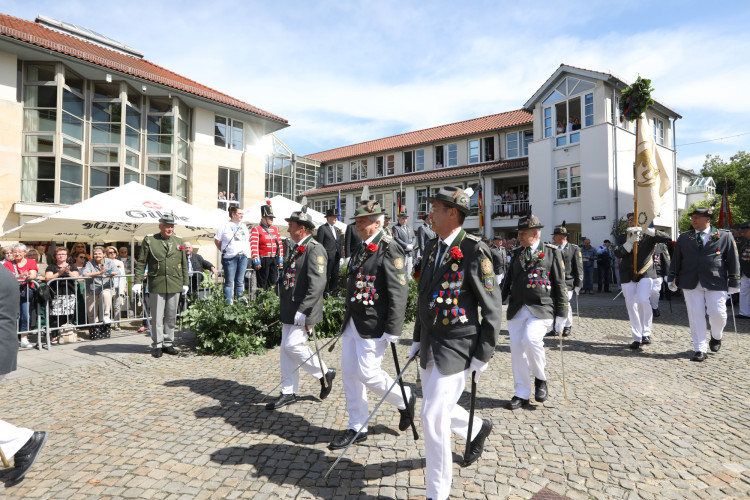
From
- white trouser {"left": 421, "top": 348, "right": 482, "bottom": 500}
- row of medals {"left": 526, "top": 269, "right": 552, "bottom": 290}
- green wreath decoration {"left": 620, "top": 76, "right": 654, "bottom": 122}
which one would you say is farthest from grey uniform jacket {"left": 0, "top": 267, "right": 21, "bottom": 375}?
green wreath decoration {"left": 620, "top": 76, "right": 654, "bottom": 122}

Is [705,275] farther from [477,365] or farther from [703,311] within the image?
[477,365]

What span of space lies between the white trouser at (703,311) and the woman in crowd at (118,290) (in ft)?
34.5

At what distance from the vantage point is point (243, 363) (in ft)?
22.3

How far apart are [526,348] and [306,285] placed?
2562 millimetres

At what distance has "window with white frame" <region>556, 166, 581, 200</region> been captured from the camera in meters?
24.6

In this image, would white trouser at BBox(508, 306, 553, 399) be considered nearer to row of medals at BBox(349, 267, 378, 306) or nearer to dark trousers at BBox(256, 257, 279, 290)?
row of medals at BBox(349, 267, 378, 306)

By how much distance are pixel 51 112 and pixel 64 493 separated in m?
18.8

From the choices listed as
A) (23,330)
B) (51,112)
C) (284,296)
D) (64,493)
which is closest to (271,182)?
(51,112)

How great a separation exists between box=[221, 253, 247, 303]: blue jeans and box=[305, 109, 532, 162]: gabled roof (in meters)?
25.8

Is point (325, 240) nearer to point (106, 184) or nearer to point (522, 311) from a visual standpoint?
point (522, 311)

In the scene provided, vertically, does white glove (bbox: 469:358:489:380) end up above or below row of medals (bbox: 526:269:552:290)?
below

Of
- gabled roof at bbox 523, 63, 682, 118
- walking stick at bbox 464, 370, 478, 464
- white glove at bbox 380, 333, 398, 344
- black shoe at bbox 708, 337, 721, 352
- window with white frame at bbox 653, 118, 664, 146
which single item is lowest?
black shoe at bbox 708, 337, 721, 352

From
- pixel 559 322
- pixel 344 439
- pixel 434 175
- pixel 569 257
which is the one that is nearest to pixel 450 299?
pixel 344 439

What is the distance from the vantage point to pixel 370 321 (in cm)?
388
